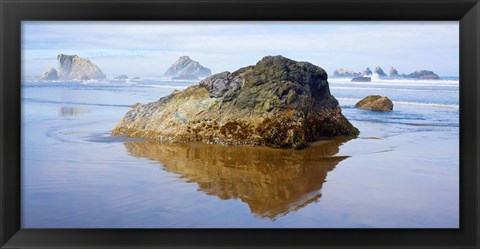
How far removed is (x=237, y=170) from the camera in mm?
2777

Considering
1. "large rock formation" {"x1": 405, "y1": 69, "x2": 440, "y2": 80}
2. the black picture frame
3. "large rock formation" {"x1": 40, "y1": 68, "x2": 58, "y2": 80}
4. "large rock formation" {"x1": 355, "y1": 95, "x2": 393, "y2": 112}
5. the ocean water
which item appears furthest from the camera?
"large rock formation" {"x1": 355, "y1": 95, "x2": 393, "y2": 112}

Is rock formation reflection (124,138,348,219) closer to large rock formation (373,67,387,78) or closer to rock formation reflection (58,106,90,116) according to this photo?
rock formation reflection (58,106,90,116)

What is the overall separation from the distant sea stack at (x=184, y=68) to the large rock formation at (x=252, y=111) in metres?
0.15

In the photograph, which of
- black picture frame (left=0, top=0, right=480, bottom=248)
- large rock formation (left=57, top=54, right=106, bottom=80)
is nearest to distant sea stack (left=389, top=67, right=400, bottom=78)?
black picture frame (left=0, top=0, right=480, bottom=248)

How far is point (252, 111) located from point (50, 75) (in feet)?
4.15

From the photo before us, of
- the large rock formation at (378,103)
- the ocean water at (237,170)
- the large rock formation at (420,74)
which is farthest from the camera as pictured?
the large rock formation at (378,103)

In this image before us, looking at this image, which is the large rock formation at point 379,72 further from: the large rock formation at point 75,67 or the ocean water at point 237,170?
the large rock formation at point 75,67

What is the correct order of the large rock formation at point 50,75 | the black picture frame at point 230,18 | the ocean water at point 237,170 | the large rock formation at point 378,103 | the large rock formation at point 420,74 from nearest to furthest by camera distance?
the black picture frame at point 230,18
the ocean water at point 237,170
the large rock formation at point 50,75
the large rock formation at point 420,74
the large rock formation at point 378,103

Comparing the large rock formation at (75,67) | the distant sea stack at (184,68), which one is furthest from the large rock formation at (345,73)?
the large rock formation at (75,67)

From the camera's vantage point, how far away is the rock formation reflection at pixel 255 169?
2.55m

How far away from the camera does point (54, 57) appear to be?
2.73 meters

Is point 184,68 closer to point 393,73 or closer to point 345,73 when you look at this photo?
point 345,73

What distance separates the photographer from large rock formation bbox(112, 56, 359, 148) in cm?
297

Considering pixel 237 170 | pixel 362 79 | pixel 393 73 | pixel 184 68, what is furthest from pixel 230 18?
pixel 393 73
